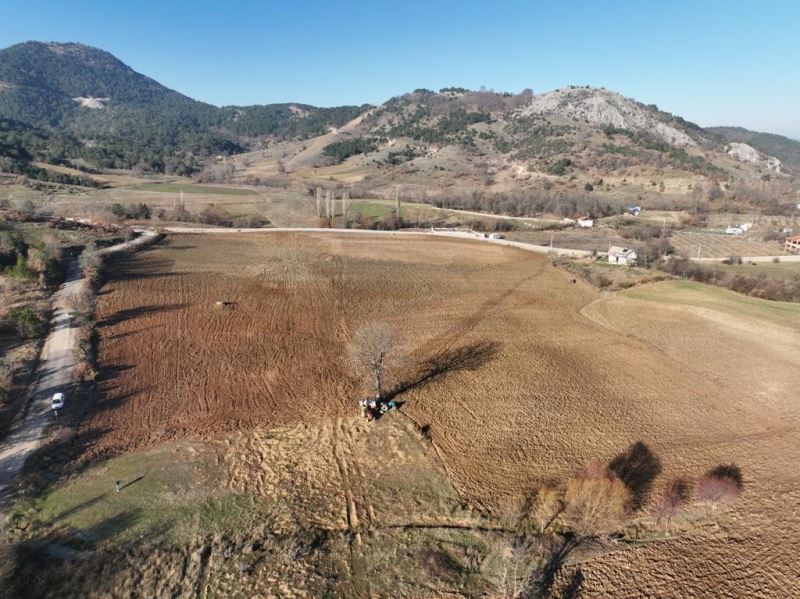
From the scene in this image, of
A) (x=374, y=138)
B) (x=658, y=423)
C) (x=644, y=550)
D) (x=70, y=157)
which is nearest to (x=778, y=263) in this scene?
(x=658, y=423)

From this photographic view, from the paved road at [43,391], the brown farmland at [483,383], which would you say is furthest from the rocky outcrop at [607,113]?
the paved road at [43,391]

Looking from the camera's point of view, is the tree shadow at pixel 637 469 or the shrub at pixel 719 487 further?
the tree shadow at pixel 637 469

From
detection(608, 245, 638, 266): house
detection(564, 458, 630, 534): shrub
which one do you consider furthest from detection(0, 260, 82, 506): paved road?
detection(608, 245, 638, 266): house

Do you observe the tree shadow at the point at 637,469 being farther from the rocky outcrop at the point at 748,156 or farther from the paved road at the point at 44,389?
the rocky outcrop at the point at 748,156

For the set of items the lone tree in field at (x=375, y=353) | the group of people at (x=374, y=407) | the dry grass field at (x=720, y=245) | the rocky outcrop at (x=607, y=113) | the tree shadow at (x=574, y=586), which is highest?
the rocky outcrop at (x=607, y=113)

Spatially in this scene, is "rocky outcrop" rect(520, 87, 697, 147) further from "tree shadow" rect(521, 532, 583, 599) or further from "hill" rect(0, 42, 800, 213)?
"tree shadow" rect(521, 532, 583, 599)

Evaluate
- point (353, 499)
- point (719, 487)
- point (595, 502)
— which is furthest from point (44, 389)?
point (719, 487)

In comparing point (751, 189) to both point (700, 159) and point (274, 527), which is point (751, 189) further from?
point (274, 527)
